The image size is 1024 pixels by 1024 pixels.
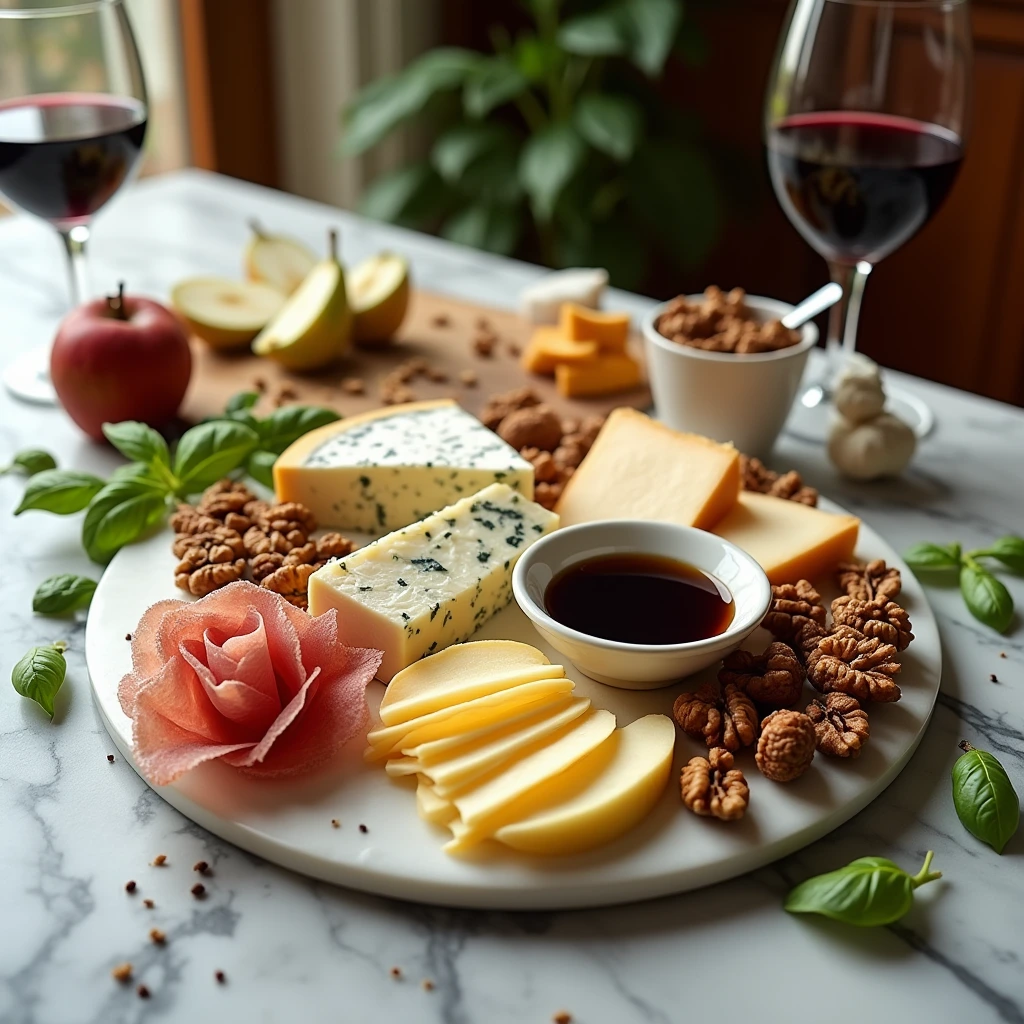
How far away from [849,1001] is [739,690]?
1.01 feet

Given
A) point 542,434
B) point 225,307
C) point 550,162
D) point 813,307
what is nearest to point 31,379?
point 225,307

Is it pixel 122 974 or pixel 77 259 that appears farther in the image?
pixel 77 259

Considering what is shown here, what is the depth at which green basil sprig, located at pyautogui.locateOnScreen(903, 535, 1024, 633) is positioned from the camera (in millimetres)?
1279

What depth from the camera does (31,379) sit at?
1.82 metres

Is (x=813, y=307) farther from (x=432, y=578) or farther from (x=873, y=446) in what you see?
(x=432, y=578)

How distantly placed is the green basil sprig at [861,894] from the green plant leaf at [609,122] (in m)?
2.13

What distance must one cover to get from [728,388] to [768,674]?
1.86 ft

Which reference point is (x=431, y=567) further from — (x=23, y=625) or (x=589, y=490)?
(x=23, y=625)

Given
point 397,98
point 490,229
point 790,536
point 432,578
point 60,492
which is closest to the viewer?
point 432,578

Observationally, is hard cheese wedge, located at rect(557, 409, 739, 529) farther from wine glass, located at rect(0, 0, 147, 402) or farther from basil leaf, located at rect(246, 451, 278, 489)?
wine glass, located at rect(0, 0, 147, 402)

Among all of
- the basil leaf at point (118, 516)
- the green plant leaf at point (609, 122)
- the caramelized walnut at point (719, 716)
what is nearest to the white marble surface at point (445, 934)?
the caramelized walnut at point (719, 716)

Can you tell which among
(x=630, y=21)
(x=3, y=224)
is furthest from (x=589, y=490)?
(x=630, y=21)

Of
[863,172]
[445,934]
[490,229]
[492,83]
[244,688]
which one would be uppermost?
[863,172]

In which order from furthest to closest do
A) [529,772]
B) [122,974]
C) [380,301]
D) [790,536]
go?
[380,301], [790,536], [529,772], [122,974]
